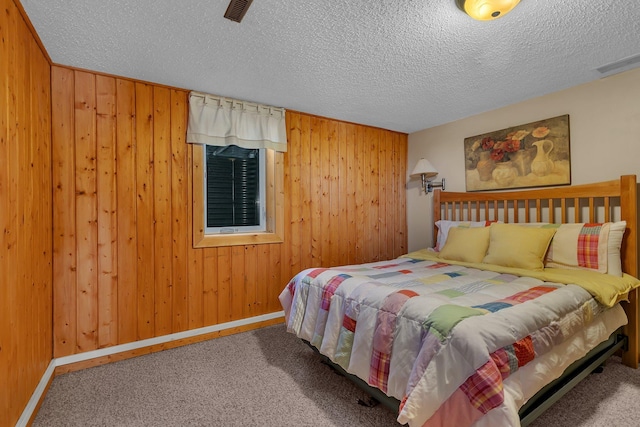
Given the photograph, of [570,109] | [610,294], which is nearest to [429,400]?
[610,294]

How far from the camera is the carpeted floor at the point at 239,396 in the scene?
5.41 feet

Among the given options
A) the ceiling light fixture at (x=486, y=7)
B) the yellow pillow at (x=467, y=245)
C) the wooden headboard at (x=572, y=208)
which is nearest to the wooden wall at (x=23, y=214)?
the ceiling light fixture at (x=486, y=7)

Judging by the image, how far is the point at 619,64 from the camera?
7.21 ft

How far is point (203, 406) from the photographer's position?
1.77m

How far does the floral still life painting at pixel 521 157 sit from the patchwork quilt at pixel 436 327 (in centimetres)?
120

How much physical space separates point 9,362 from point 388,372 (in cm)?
180

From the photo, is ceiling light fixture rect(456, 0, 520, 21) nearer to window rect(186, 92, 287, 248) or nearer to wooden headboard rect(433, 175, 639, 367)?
wooden headboard rect(433, 175, 639, 367)

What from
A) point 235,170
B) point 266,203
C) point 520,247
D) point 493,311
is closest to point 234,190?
point 235,170

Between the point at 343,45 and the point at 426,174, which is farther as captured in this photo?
the point at 426,174

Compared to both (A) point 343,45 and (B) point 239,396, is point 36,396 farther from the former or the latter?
(A) point 343,45

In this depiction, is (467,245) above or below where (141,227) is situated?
below

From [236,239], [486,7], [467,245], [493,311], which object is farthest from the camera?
[236,239]

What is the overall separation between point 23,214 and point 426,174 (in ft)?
12.5

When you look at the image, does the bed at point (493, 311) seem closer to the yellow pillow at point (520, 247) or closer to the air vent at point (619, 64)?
the yellow pillow at point (520, 247)
